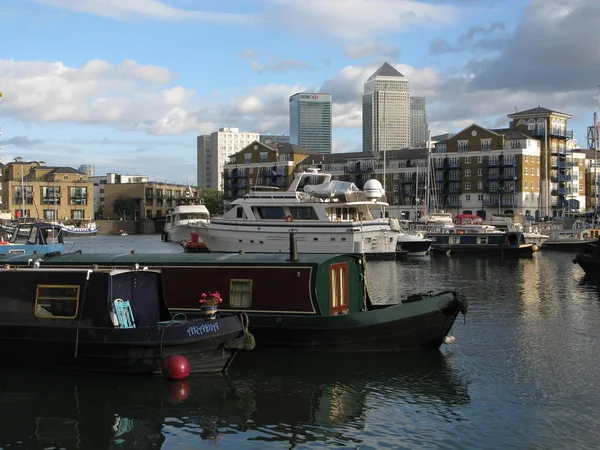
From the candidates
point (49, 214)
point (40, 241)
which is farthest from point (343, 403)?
point (49, 214)

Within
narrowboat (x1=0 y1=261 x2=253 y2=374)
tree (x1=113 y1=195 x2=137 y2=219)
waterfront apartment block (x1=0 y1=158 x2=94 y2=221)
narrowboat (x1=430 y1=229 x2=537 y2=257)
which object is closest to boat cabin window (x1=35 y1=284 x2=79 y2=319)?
narrowboat (x1=0 y1=261 x2=253 y2=374)

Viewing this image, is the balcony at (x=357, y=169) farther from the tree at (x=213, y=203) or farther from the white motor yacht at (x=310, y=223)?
the white motor yacht at (x=310, y=223)

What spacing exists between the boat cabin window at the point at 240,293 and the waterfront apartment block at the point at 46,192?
127224 mm

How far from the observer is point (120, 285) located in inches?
725

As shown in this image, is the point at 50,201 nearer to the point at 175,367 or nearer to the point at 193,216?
the point at 193,216

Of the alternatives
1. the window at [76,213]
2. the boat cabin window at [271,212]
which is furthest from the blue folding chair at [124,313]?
the window at [76,213]

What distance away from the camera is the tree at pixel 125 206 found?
161 metres

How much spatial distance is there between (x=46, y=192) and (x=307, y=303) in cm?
13645

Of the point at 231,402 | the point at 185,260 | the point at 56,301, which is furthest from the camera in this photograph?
the point at 185,260

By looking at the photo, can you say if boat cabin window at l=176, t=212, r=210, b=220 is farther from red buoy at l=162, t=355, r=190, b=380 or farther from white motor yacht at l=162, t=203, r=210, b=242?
red buoy at l=162, t=355, r=190, b=380

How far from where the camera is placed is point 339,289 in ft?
69.8

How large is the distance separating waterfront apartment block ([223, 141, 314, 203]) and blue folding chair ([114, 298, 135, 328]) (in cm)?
11570

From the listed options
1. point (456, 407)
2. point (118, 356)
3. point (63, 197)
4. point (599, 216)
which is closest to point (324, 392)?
point (456, 407)

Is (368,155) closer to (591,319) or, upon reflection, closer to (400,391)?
(591,319)
